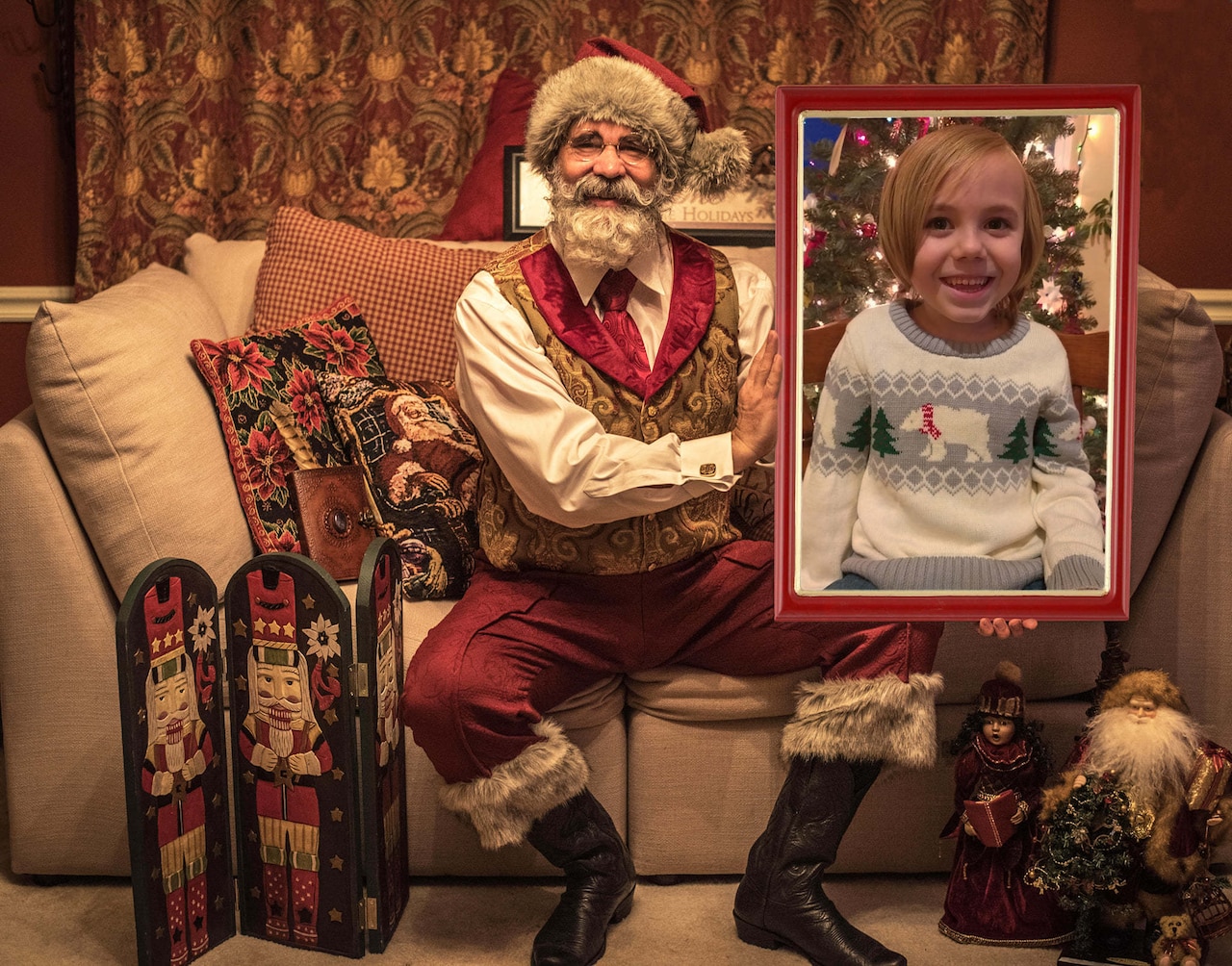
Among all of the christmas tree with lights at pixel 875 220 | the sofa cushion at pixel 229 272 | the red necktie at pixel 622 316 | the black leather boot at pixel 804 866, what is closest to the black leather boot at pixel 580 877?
the black leather boot at pixel 804 866

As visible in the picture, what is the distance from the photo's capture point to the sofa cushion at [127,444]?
1921 mm

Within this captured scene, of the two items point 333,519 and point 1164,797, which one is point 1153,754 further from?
point 333,519

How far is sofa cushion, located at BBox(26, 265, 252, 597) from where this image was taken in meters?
1.92

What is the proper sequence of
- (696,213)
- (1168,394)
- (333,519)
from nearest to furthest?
(1168,394), (333,519), (696,213)

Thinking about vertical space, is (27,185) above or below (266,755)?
above

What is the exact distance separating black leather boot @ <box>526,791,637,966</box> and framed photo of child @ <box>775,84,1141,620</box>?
47 centimetres

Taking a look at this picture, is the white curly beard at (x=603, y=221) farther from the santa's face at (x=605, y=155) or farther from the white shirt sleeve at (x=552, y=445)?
the white shirt sleeve at (x=552, y=445)

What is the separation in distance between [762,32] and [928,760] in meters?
1.75

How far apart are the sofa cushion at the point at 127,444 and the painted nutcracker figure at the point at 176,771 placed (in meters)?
0.28

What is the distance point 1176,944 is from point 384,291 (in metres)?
1.78

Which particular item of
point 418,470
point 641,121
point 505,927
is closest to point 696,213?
point 641,121

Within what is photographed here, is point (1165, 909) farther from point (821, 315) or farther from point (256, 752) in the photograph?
point (256, 752)

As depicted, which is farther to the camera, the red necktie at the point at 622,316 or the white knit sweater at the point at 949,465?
the red necktie at the point at 622,316

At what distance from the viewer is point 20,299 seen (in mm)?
2980
